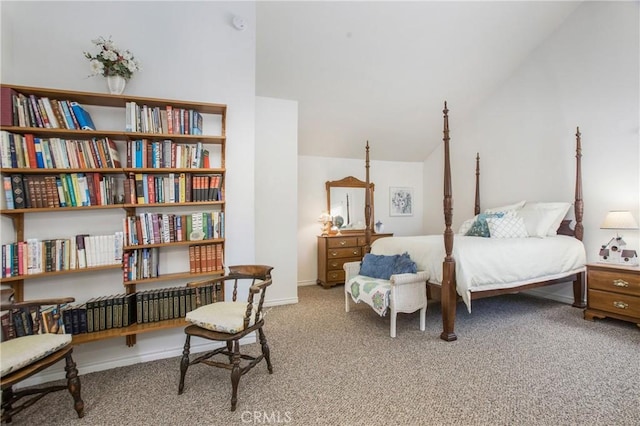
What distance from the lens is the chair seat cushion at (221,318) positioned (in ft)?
5.92

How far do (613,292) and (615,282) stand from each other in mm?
103

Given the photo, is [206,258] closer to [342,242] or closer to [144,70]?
[144,70]

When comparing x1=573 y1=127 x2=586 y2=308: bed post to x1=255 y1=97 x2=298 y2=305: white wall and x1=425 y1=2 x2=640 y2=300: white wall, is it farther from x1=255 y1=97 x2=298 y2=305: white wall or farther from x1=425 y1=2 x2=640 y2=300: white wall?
x1=255 y1=97 x2=298 y2=305: white wall

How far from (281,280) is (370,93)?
283 centimetres

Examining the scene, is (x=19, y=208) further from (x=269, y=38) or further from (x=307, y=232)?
(x=307, y=232)

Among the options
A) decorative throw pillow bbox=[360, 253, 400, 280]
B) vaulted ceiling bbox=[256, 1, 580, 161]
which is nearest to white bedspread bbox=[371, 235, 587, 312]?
decorative throw pillow bbox=[360, 253, 400, 280]

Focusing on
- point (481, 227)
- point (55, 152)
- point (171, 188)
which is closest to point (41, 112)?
point (55, 152)

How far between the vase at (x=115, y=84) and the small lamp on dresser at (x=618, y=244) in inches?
186

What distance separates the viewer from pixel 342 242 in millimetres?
4648

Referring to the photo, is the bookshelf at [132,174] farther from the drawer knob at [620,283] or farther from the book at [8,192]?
the drawer knob at [620,283]

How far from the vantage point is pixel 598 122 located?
3570mm

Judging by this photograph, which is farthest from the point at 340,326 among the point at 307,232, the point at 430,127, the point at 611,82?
the point at 611,82

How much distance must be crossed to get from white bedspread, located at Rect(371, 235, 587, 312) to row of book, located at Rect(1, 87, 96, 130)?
303 cm

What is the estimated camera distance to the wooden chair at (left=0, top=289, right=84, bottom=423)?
1.42 meters
